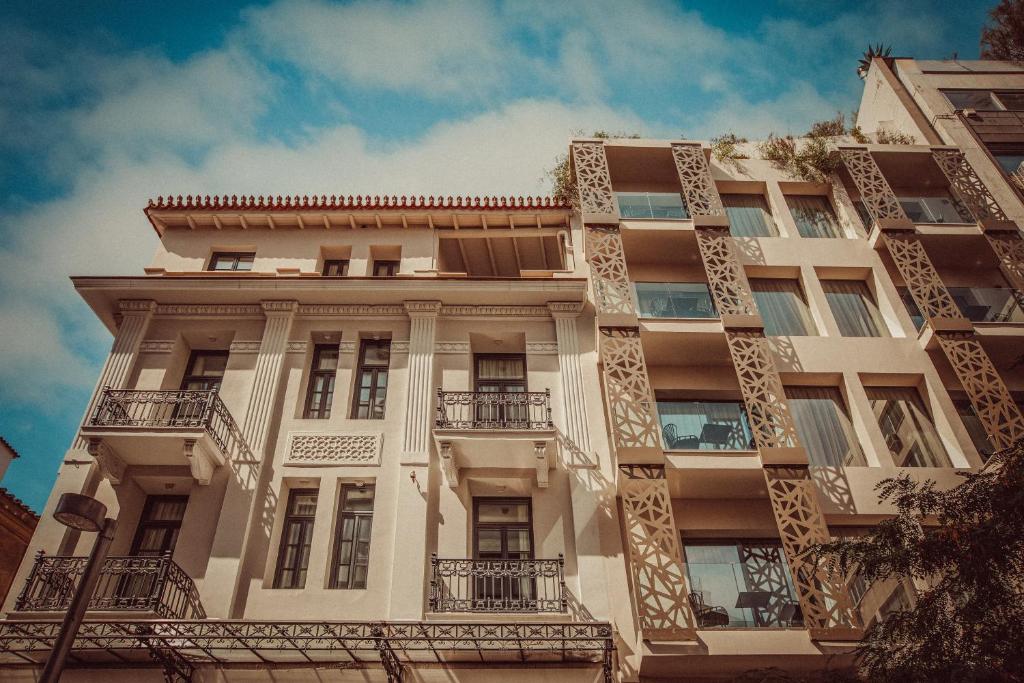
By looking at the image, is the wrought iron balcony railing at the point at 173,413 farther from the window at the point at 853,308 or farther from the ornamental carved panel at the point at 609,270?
the window at the point at 853,308

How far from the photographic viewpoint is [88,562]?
6.67m

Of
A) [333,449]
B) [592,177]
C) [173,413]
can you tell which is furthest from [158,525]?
[592,177]

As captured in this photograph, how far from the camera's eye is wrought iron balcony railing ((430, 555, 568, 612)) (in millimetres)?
11617

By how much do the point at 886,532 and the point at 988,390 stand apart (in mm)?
6651

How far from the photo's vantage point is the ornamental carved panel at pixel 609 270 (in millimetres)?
15164

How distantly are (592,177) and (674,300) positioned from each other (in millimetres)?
4301

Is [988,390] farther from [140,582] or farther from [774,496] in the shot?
[140,582]

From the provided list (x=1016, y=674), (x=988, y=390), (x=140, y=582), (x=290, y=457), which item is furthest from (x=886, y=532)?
(x=140, y=582)

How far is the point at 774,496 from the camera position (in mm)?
12508

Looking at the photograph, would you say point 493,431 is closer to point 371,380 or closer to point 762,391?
point 371,380

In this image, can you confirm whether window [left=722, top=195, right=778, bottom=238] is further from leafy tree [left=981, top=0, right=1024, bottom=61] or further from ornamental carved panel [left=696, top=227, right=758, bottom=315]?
leafy tree [left=981, top=0, right=1024, bottom=61]

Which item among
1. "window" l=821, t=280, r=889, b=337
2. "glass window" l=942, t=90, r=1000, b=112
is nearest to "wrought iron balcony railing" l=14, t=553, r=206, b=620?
"window" l=821, t=280, r=889, b=337

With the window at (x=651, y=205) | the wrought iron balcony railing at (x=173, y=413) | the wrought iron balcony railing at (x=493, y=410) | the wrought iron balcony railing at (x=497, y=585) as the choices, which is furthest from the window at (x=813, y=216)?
the wrought iron balcony railing at (x=173, y=413)

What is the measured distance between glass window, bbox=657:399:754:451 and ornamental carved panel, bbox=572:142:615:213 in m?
5.58
